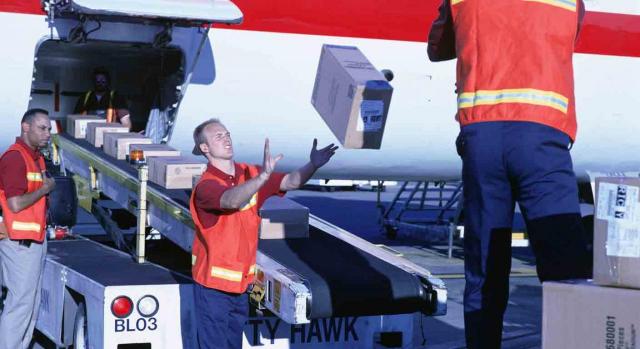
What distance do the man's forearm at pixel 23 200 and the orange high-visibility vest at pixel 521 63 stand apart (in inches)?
163

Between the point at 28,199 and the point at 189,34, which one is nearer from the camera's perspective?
the point at 28,199

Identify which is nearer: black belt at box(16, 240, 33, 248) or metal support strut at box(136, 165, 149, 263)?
metal support strut at box(136, 165, 149, 263)

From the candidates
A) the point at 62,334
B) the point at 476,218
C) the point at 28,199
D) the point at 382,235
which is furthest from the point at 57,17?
the point at 382,235

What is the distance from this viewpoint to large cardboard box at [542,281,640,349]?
347 cm

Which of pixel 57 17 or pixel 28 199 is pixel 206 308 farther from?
pixel 57 17

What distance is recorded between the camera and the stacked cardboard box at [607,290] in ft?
11.5

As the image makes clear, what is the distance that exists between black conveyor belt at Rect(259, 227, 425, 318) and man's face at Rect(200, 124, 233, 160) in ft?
2.41

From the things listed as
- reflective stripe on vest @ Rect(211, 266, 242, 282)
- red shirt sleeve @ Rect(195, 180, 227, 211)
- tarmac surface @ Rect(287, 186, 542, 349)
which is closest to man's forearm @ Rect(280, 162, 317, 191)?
red shirt sleeve @ Rect(195, 180, 227, 211)

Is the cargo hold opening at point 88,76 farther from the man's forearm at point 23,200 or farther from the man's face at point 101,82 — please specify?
the man's forearm at point 23,200

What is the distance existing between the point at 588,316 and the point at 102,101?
841 cm

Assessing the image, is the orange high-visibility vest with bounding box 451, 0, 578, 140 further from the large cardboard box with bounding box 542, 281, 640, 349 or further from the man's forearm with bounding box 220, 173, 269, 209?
the man's forearm with bounding box 220, 173, 269, 209

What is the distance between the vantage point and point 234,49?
10031 mm

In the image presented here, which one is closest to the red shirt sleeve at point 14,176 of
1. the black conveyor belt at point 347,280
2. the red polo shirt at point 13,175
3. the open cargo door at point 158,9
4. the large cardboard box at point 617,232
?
the red polo shirt at point 13,175

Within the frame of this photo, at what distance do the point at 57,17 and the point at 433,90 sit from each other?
381cm
